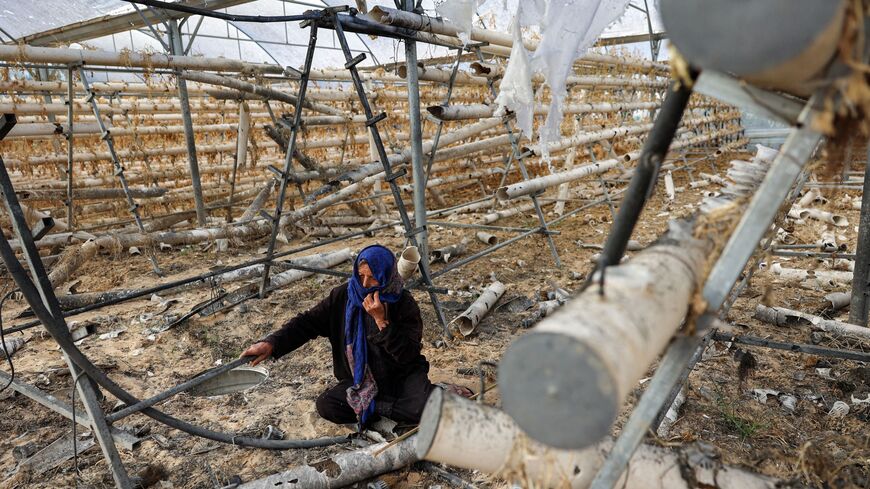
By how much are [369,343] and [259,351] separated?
68 centimetres

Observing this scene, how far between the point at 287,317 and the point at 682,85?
457 centimetres

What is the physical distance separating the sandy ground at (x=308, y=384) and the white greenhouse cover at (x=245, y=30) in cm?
524

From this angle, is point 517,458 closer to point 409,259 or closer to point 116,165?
point 409,259

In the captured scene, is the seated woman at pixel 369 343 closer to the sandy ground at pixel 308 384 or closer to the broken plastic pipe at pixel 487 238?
the sandy ground at pixel 308 384

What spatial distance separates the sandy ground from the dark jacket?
438mm

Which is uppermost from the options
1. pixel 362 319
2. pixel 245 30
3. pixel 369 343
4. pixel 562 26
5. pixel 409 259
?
pixel 245 30

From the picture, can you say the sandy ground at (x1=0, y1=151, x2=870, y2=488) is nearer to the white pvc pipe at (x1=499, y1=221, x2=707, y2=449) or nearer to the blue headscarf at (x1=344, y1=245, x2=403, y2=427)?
the blue headscarf at (x1=344, y1=245, x2=403, y2=427)

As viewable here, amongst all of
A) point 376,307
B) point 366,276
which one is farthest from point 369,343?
point 366,276

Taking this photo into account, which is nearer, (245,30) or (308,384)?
(308,384)

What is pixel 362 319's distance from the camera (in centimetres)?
327

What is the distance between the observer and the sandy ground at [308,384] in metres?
2.79

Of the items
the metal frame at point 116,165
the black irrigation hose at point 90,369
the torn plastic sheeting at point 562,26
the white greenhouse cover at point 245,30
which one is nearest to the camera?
the black irrigation hose at point 90,369

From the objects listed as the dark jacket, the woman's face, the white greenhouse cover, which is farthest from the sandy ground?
the white greenhouse cover

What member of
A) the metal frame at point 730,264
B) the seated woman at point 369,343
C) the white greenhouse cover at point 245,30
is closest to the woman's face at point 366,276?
the seated woman at point 369,343
